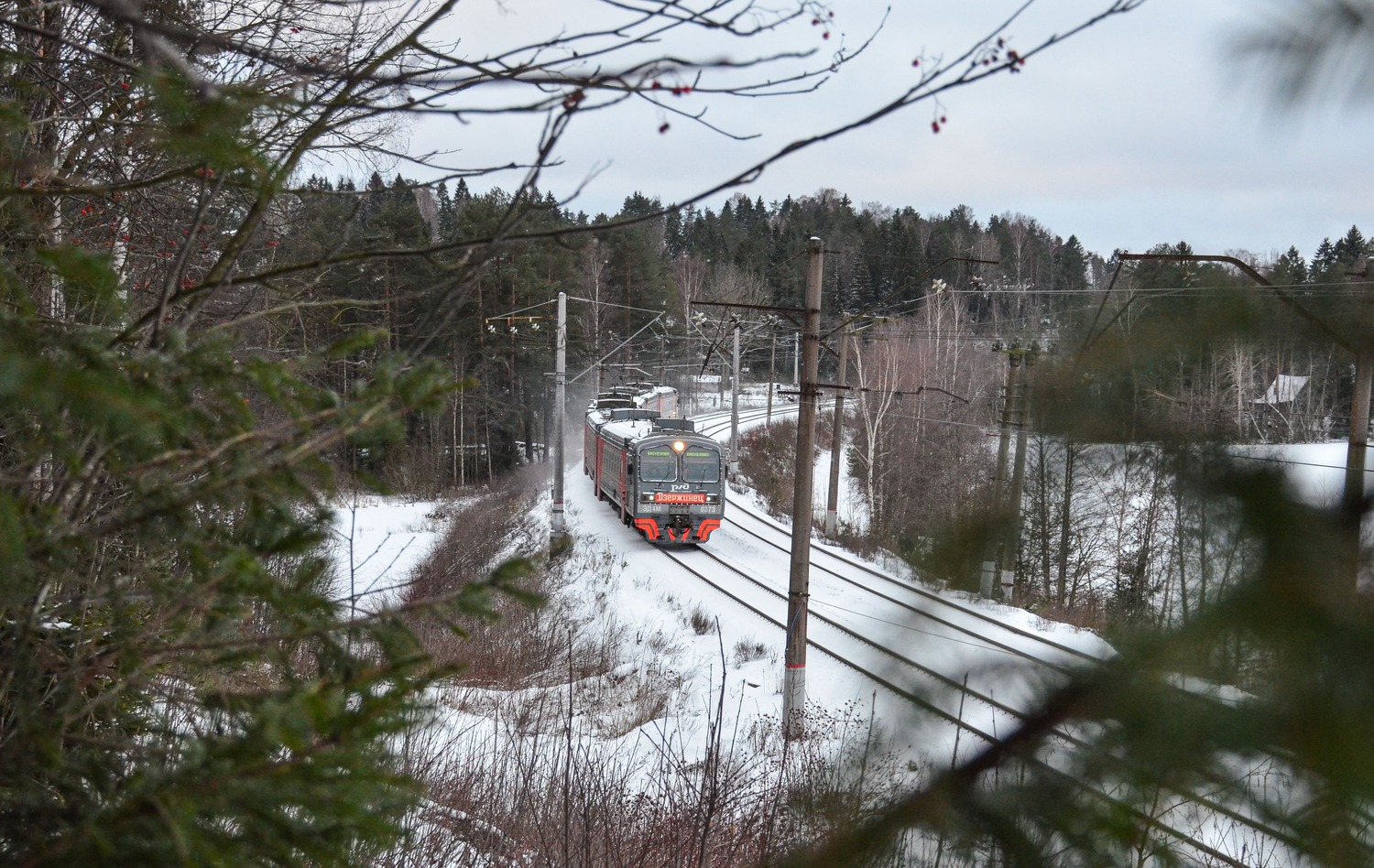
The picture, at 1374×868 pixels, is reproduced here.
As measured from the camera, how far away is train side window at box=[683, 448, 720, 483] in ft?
68.0

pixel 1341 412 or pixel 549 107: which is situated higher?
pixel 549 107

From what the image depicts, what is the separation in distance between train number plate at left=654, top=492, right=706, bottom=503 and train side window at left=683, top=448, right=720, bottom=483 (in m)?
0.31

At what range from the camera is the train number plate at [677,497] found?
20531 millimetres

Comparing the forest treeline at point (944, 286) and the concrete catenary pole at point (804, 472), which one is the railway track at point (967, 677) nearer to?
the forest treeline at point (944, 286)

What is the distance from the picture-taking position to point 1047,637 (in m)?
0.97

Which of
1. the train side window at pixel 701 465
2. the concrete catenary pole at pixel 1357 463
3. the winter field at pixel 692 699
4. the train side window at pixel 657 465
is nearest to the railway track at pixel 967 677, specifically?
the winter field at pixel 692 699

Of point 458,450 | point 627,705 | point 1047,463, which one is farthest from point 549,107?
point 458,450

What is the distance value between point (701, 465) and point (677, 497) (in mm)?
905

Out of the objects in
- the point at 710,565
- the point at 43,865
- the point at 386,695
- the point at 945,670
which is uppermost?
the point at 945,670

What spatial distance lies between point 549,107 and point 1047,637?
5.10 ft

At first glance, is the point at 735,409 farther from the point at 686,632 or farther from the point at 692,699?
the point at 692,699

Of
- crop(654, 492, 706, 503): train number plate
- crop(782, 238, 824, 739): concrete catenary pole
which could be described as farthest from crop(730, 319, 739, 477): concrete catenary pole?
crop(782, 238, 824, 739): concrete catenary pole

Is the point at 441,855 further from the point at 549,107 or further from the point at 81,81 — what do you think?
the point at 81,81

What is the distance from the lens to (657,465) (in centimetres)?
2066
